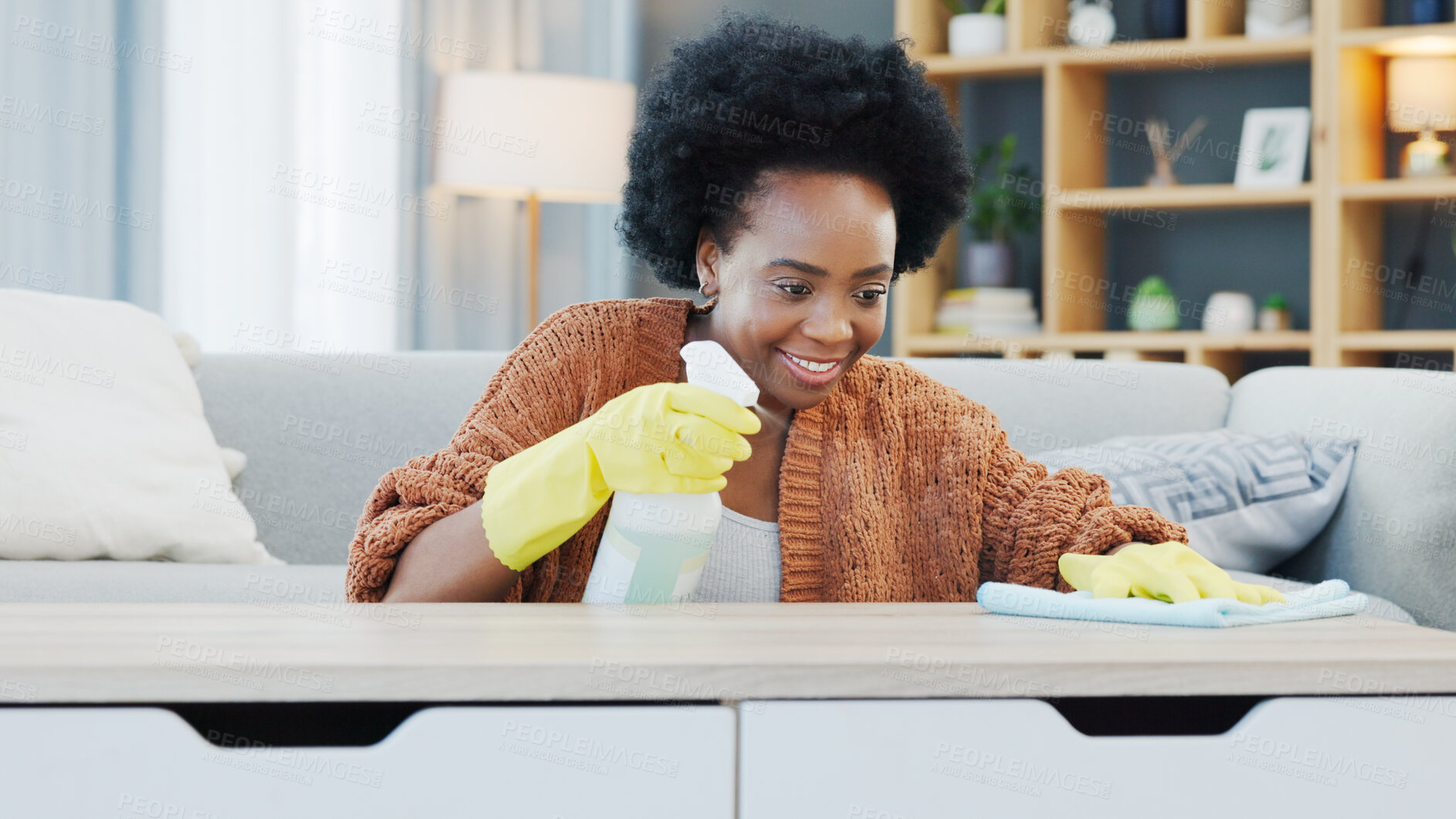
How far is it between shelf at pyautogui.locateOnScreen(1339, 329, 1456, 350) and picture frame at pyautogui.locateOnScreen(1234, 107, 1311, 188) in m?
0.41

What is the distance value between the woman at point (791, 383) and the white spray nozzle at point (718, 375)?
0.40 ft

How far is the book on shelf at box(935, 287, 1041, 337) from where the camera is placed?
3271mm

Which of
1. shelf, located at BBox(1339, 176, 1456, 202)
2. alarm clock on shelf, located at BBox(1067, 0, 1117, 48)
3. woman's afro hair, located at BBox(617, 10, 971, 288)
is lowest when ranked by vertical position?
woman's afro hair, located at BBox(617, 10, 971, 288)

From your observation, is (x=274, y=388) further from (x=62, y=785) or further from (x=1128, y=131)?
(x=1128, y=131)

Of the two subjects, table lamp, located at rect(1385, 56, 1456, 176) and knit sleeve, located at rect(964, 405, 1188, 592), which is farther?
table lamp, located at rect(1385, 56, 1456, 176)

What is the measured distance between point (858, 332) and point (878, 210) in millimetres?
109

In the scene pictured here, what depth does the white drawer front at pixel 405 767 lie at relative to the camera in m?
0.55

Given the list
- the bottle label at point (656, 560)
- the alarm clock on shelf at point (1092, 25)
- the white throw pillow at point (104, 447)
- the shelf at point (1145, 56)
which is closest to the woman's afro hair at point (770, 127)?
the bottle label at point (656, 560)

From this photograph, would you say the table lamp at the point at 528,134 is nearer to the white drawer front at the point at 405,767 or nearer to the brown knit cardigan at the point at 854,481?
the brown knit cardigan at the point at 854,481

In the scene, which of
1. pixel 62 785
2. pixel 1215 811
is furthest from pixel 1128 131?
pixel 62 785

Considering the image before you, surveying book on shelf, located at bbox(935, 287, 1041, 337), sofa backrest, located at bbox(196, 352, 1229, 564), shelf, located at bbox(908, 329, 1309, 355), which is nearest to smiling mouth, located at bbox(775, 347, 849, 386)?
sofa backrest, located at bbox(196, 352, 1229, 564)

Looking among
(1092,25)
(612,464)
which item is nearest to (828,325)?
(612,464)

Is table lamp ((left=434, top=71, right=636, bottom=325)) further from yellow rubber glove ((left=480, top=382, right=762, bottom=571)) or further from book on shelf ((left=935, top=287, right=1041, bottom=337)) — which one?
yellow rubber glove ((left=480, top=382, right=762, bottom=571))

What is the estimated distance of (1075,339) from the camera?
10.5 feet
